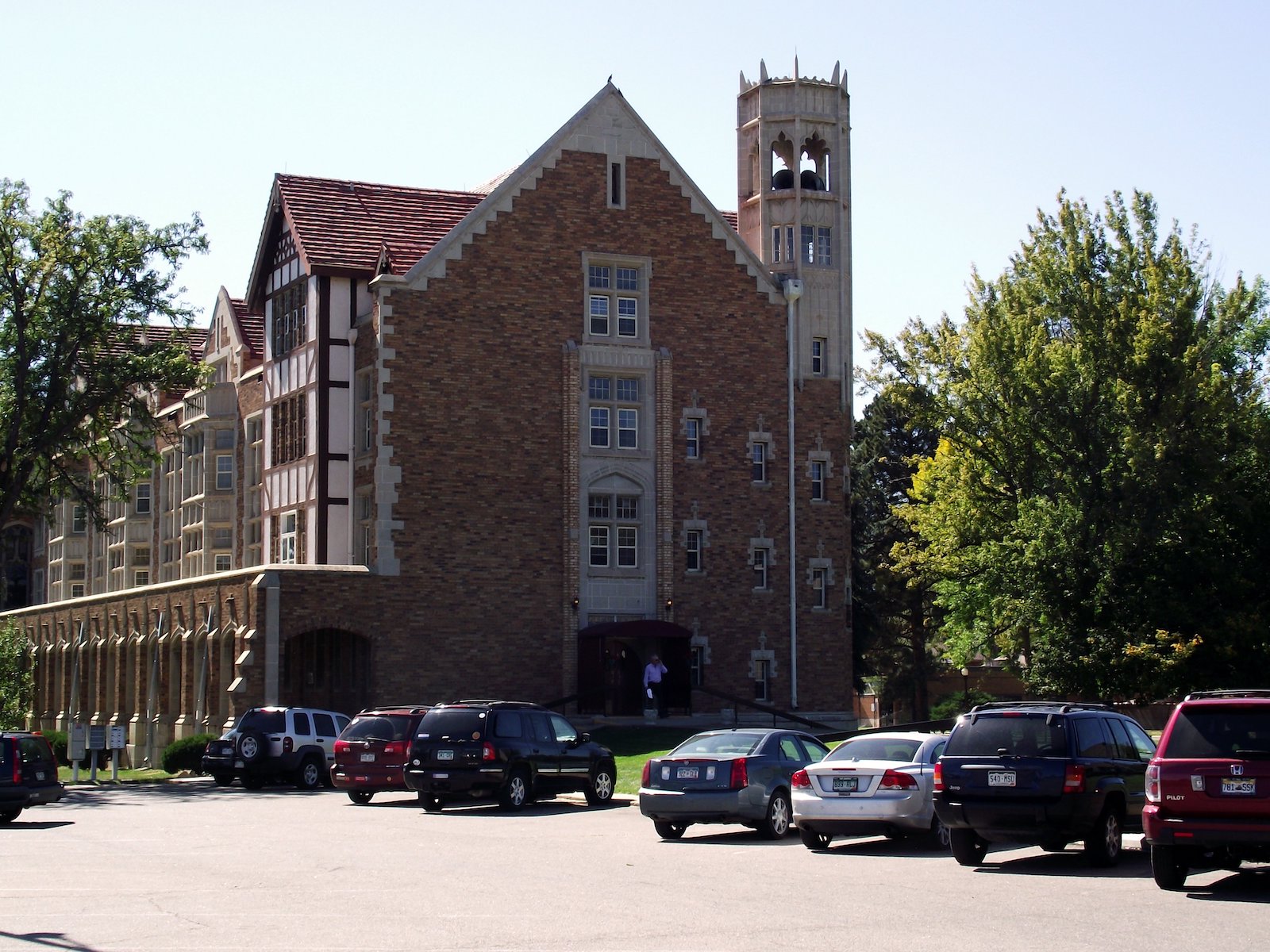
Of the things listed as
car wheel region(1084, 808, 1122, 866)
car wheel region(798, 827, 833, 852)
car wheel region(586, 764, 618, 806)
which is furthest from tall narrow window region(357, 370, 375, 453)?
car wheel region(1084, 808, 1122, 866)

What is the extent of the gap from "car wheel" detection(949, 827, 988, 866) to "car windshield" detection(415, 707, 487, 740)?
10037mm

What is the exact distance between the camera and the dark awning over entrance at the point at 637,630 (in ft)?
151

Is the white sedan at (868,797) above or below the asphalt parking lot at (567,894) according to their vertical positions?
above

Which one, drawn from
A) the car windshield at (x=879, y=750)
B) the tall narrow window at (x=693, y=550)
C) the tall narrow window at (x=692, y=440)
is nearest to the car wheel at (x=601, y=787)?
the car windshield at (x=879, y=750)

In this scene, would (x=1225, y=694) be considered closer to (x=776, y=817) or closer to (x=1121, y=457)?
(x=776, y=817)

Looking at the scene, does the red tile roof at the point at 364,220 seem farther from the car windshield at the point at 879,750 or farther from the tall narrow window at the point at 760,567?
the car windshield at the point at 879,750

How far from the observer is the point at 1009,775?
1769 centimetres

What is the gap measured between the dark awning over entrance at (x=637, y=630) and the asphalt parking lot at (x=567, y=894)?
71.8ft

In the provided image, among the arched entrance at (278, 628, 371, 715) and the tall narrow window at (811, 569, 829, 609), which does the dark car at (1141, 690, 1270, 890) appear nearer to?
the arched entrance at (278, 628, 371, 715)

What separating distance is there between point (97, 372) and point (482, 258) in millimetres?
10680

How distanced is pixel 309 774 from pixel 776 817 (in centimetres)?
1523

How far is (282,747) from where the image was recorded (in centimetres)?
3375

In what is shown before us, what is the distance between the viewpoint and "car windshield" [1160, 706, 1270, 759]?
15531 mm

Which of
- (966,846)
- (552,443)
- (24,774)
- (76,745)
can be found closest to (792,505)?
(552,443)
